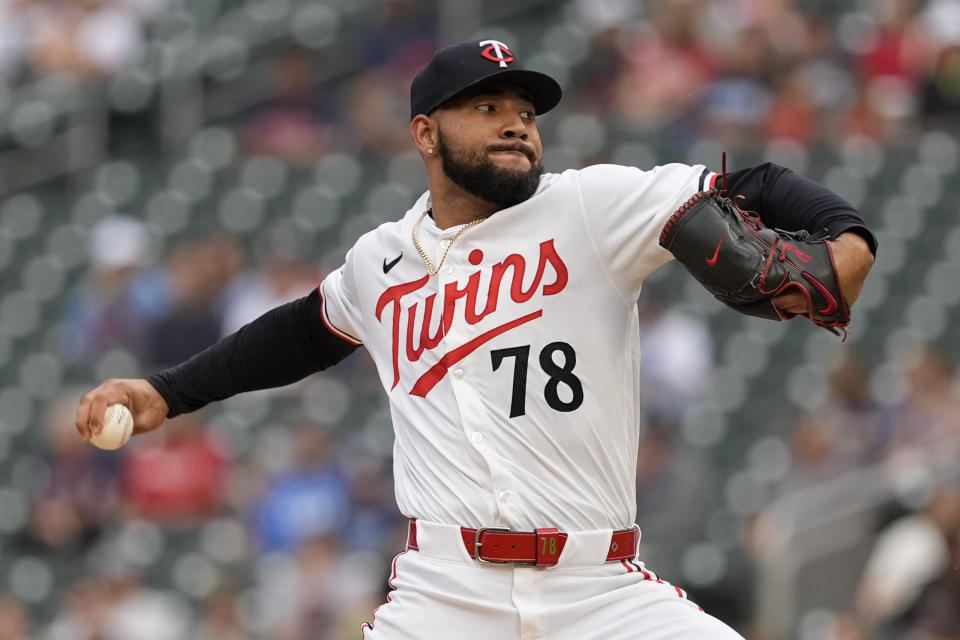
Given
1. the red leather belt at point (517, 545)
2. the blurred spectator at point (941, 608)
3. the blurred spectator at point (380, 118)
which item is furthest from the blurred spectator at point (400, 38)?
the red leather belt at point (517, 545)

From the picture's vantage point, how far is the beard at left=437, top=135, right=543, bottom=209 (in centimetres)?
426

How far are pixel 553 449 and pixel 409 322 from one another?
1.76 ft

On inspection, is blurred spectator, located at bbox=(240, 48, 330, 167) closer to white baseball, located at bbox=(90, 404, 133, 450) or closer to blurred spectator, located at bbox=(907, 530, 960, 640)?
blurred spectator, located at bbox=(907, 530, 960, 640)

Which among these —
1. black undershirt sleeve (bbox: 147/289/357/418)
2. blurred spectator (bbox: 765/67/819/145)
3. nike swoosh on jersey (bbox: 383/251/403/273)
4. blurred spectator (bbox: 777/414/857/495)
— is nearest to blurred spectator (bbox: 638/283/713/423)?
blurred spectator (bbox: 777/414/857/495)

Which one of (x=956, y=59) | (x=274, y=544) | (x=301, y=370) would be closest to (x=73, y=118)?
(x=274, y=544)

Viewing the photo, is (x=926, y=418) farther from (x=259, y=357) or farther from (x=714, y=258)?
(x=714, y=258)

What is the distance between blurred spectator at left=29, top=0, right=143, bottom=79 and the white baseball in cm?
885

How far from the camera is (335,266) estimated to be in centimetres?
1123

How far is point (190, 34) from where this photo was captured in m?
13.3

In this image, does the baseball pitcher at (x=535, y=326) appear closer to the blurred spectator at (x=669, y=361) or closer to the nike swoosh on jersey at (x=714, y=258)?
the nike swoosh on jersey at (x=714, y=258)

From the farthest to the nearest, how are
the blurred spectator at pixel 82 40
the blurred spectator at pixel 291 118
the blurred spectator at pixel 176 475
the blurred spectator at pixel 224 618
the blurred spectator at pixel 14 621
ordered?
the blurred spectator at pixel 82 40
the blurred spectator at pixel 291 118
the blurred spectator at pixel 176 475
the blurred spectator at pixel 14 621
the blurred spectator at pixel 224 618

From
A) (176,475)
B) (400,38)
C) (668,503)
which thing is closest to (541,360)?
(668,503)

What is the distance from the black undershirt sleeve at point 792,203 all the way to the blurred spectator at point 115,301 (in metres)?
7.15

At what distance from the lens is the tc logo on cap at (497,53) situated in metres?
4.26
